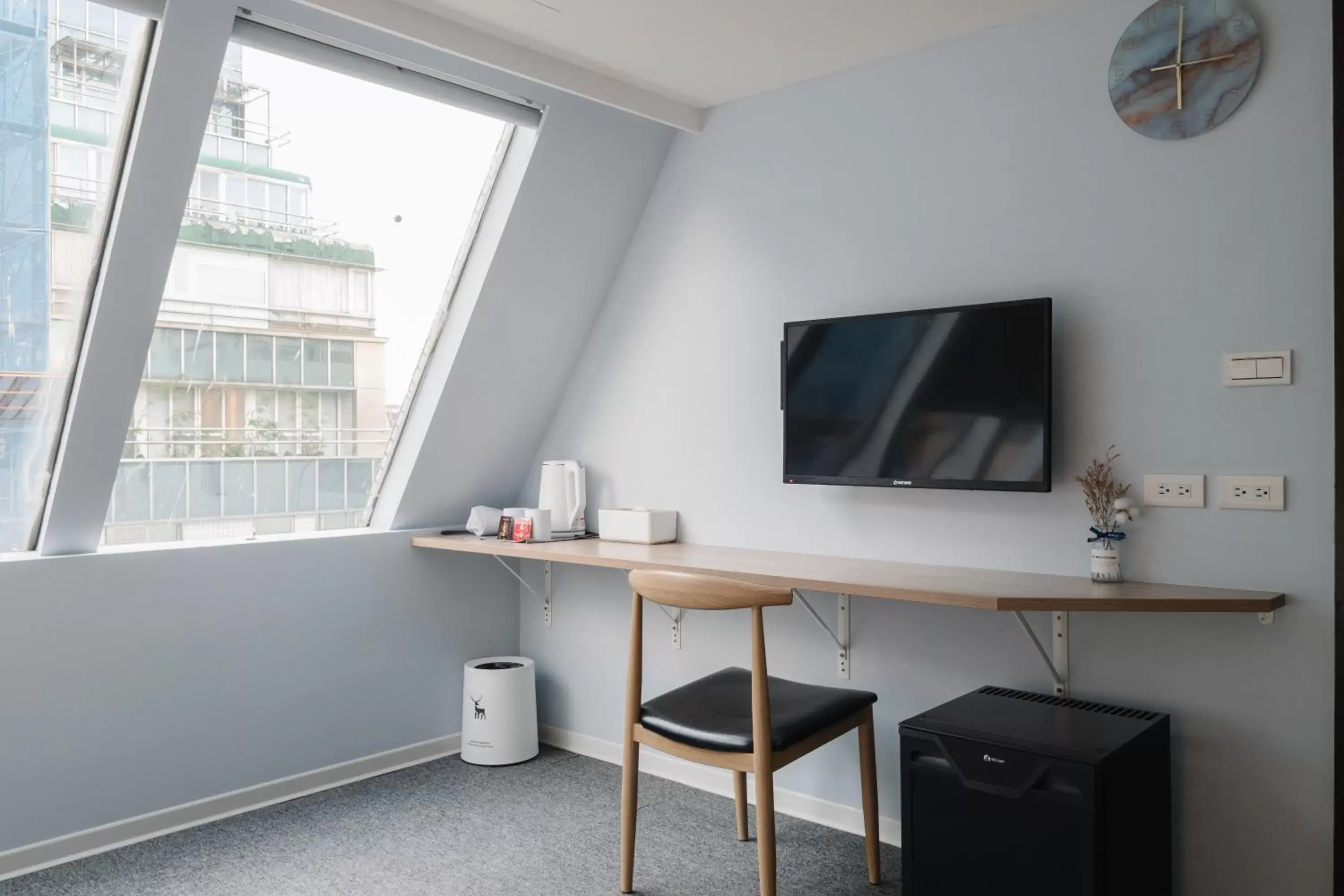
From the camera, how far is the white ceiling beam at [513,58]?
2.62 metres

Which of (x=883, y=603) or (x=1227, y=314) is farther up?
(x=1227, y=314)

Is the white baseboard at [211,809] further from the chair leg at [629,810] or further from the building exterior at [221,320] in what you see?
the chair leg at [629,810]

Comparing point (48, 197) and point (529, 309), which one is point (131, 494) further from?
point (529, 309)

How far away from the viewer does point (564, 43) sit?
114 inches

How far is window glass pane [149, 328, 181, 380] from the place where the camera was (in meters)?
2.94

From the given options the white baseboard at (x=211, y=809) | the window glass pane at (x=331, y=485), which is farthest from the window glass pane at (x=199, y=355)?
the white baseboard at (x=211, y=809)

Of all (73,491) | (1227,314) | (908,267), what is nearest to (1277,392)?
(1227,314)

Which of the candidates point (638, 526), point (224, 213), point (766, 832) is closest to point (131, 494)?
point (224, 213)

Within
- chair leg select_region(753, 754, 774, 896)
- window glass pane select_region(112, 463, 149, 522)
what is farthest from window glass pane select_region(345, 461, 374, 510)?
chair leg select_region(753, 754, 774, 896)

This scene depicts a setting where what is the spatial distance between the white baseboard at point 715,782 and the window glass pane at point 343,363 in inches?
60.1

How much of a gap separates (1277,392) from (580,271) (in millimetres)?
2220

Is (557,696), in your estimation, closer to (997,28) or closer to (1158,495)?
(1158,495)

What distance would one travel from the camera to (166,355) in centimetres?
297

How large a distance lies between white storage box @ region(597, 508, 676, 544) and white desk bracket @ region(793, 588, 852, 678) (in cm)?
59
